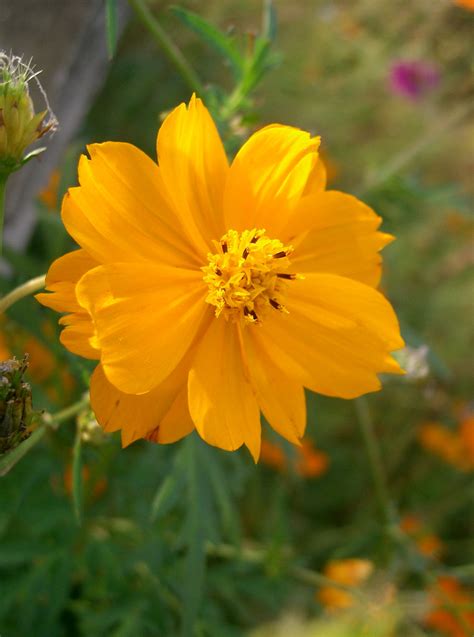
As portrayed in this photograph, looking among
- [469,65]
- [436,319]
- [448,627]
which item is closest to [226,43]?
[469,65]

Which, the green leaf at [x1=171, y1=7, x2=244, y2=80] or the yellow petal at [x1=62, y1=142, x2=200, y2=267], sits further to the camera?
the green leaf at [x1=171, y1=7, x2=244, y2=80]

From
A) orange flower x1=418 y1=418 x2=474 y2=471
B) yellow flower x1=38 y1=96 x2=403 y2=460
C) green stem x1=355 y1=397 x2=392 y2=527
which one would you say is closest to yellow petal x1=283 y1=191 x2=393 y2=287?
yellow flower x1=38 y1=96 x2=403 y2=460

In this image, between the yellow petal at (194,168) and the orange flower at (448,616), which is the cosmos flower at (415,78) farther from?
the yellow petal at (194,168)

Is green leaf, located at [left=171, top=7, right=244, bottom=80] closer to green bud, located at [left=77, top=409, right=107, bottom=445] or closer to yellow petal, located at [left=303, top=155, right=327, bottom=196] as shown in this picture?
yellow petal, located at [left=303, top=155, right=327, bottom=196]

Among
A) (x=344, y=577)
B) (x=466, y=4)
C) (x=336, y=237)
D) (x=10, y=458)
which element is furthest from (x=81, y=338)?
(x=344, y=577)

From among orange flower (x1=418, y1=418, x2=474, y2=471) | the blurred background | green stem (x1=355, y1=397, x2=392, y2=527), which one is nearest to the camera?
the blurred background

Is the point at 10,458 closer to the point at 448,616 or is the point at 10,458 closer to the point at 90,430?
the point at 90,430
